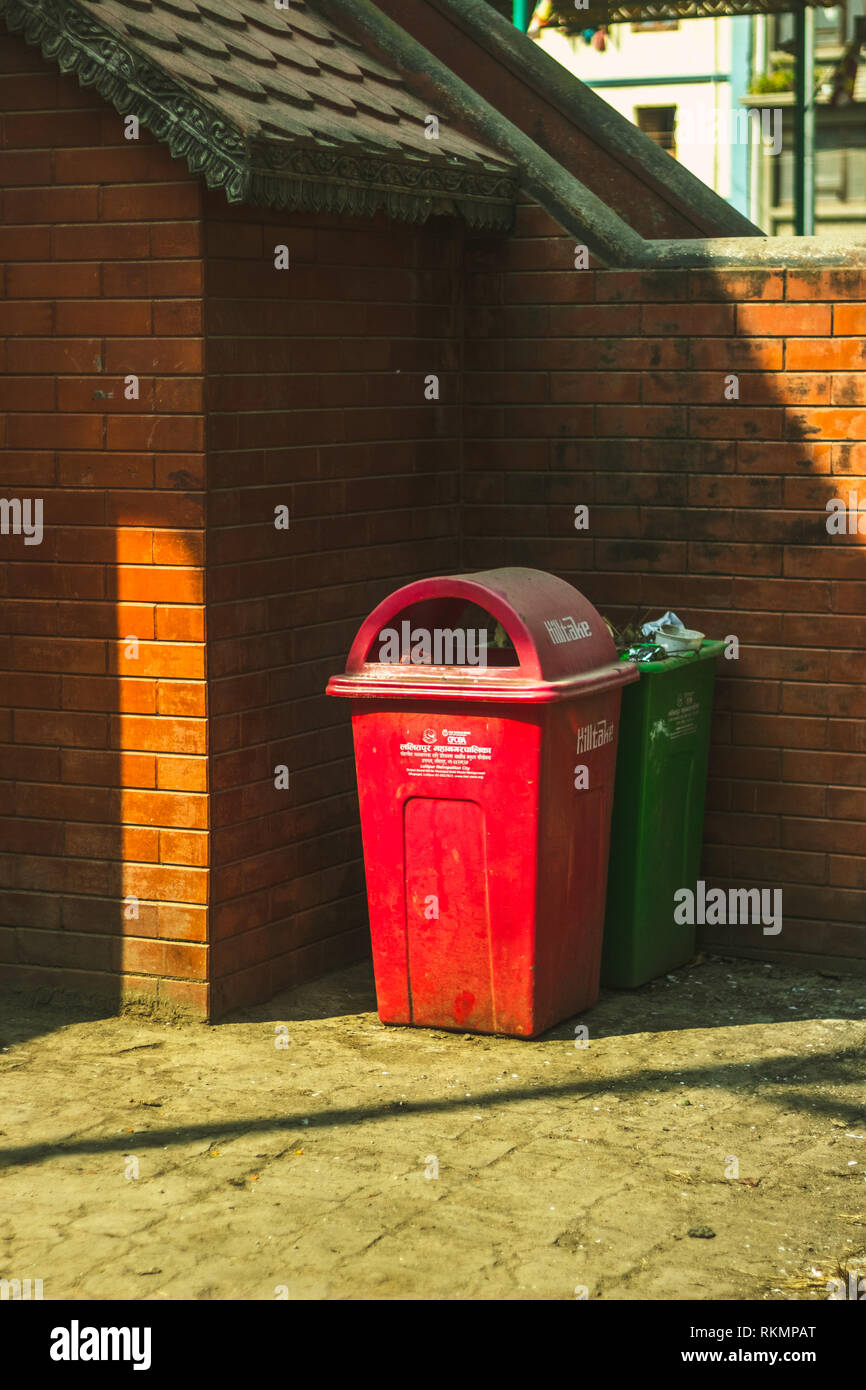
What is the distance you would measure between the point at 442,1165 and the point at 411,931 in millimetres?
1242

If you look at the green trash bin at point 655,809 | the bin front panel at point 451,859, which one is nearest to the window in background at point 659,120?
the green trash bin at point 655,809

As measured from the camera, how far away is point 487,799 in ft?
19.8

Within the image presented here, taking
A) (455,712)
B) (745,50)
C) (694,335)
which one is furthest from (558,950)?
(745,50)

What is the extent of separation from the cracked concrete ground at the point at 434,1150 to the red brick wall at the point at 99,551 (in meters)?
0.40

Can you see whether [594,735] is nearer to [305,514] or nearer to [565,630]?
[565,630]

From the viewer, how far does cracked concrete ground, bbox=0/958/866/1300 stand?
14.7 feet

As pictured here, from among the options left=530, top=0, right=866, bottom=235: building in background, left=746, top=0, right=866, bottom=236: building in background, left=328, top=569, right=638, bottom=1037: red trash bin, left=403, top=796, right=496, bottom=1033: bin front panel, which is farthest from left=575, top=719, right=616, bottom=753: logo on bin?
left=746, top=0, right=866, bottom=236: building in background

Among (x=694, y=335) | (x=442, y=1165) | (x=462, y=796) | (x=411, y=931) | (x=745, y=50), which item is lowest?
(x=442, y=1165)

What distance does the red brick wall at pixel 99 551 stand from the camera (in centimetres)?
616

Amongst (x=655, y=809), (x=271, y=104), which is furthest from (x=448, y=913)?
(x=271, y=104)

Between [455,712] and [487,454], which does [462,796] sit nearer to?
[455,712]

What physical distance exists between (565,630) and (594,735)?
0.38m

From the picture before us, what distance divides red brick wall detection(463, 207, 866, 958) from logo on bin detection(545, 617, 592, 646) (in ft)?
3.64

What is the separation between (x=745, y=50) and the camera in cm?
4409
